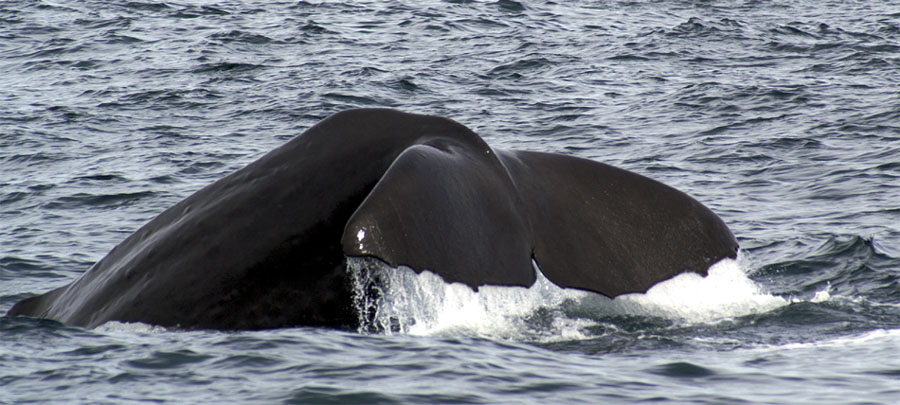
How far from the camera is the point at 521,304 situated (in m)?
6.44

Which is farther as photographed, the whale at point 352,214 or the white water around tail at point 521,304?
the white water around tail at point 521,304

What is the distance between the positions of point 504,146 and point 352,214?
955cm

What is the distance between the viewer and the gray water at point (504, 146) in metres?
5.53

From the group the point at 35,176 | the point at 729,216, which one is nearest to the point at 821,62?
the point at 729,216

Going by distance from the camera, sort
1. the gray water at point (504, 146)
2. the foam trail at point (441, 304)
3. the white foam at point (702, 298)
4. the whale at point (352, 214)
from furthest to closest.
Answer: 1. the white foam at point (702, 298)
2. the gray water at point (504, 146)
3. the foam trail at point (441, 304)
4. the whale at point (352, 214)

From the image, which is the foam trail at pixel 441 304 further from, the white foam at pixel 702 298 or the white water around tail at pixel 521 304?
the white foam at pixel 702 298

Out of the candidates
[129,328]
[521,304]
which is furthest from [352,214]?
[521,304]

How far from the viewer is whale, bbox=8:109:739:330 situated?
16.8 feet

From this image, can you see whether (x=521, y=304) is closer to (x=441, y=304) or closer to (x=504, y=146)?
(x=441, y=304)

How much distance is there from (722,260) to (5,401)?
3396 mm

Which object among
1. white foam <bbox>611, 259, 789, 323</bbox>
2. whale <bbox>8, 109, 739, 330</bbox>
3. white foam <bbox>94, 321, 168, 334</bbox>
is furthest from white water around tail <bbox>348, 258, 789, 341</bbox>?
white foam <bbox>94, 321, 168, 334</bbox>

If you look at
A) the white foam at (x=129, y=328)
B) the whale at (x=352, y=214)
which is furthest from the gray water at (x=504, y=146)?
the whale at (x=352, y=214)

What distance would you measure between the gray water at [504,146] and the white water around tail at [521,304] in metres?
0.02

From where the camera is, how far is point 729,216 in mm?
10906
